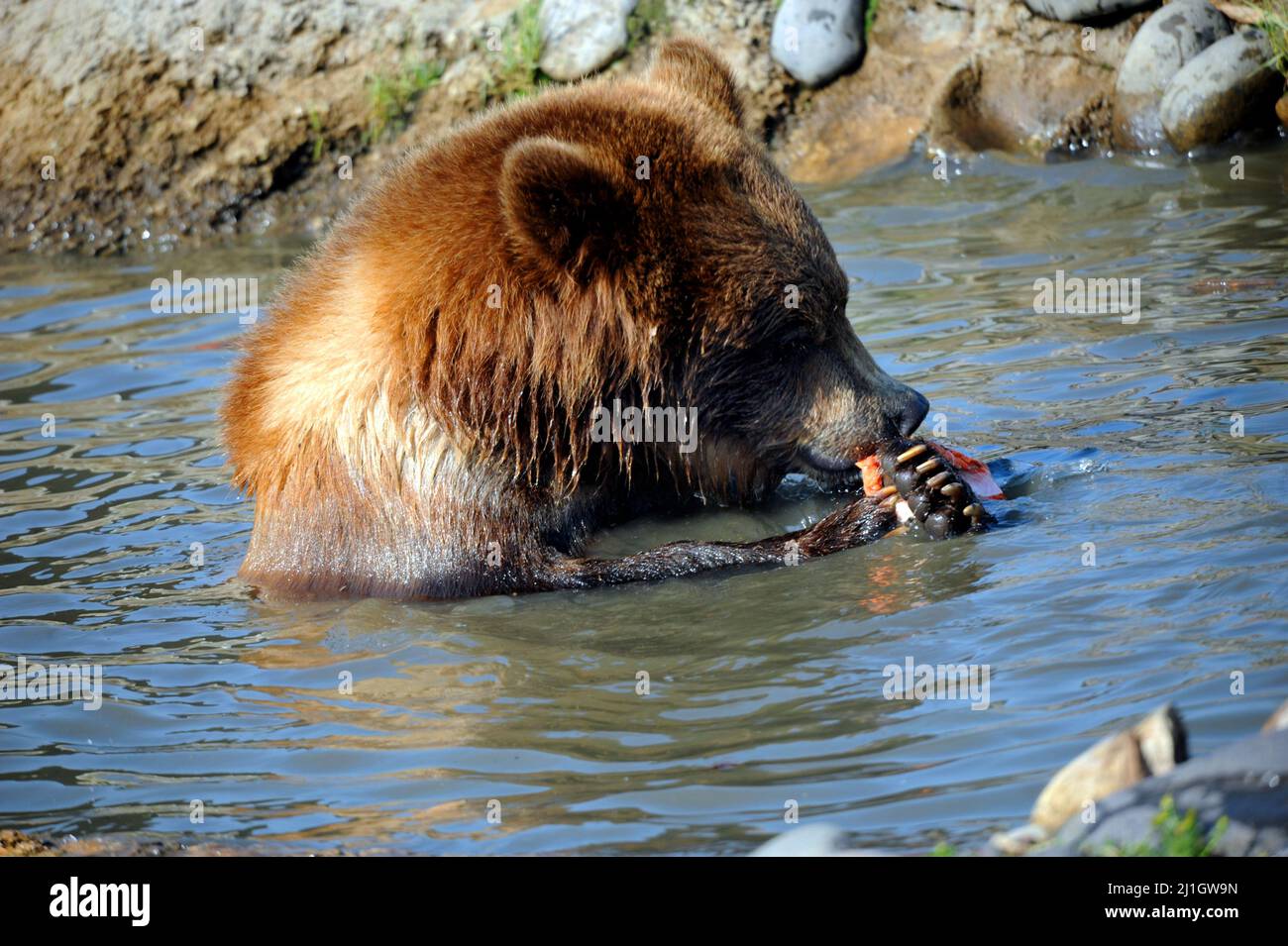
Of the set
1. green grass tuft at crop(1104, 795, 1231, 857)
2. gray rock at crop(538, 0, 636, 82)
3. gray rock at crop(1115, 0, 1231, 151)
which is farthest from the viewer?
gray rock at crop(538, 0, 636, 82)

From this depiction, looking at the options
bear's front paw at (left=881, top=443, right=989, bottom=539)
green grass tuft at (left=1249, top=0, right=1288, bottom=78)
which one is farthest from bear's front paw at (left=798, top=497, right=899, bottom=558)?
green grass tuft at (left=1249, top=0, right=1288, bottom=78)

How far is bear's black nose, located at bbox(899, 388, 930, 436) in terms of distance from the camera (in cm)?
621

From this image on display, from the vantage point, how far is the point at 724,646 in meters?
5.21

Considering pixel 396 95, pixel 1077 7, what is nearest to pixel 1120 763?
pixel 1077 7

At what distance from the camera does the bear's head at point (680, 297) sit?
5.62 m

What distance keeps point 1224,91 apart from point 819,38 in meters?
3.32

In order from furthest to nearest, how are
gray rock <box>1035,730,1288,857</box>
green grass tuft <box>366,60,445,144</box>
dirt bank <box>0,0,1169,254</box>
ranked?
green grass tuft <box>366,60,445,144</box>, dirt bank <box>0,0,1169,254</box>, gray rock <box>1035,730,1288,857</box>

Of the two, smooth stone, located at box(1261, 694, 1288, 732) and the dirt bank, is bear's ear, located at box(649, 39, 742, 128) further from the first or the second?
the dirt bank

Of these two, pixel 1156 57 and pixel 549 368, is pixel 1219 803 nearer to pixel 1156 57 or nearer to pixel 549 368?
pixel 549 368

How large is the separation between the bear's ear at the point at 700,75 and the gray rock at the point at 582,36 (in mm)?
6014

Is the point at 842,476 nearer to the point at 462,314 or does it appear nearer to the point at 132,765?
the point at 462,314

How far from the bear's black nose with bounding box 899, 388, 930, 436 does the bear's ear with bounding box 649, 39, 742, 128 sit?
1431 millimetres

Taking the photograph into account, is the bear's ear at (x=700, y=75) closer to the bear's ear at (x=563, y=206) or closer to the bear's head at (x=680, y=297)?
the bear's head at (x=680, y=297)

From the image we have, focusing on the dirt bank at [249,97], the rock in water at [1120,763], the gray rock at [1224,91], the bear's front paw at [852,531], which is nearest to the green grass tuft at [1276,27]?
the gray rock at [1224,91]
